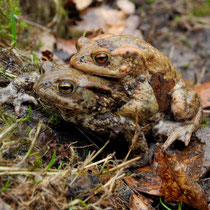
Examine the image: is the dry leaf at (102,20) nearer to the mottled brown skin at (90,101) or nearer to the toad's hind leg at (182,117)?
the toad's hind leg at (182,117)

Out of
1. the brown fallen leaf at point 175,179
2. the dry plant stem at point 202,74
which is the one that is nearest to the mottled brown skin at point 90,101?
the brown fallen leaf at point 175,179

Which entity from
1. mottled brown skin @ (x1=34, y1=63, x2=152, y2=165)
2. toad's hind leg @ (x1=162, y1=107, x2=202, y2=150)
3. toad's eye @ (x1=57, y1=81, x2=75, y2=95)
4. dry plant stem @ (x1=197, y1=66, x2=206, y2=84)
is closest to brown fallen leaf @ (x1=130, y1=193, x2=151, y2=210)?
mottled brown skin @ (x1=34, y1=63, x2=152, y2=165)

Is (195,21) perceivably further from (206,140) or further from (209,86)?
(206,140)

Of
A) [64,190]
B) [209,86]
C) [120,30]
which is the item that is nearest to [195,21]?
[120,30]

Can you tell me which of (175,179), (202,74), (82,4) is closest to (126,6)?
(82,4)

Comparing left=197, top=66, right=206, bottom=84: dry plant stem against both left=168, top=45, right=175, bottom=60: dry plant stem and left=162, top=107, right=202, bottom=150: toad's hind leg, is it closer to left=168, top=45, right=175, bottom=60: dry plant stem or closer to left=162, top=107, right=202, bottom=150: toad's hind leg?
left=168, top=45, right=175, bottom=60: dry plant stem

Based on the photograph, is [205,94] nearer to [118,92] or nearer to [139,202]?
[118,92]
